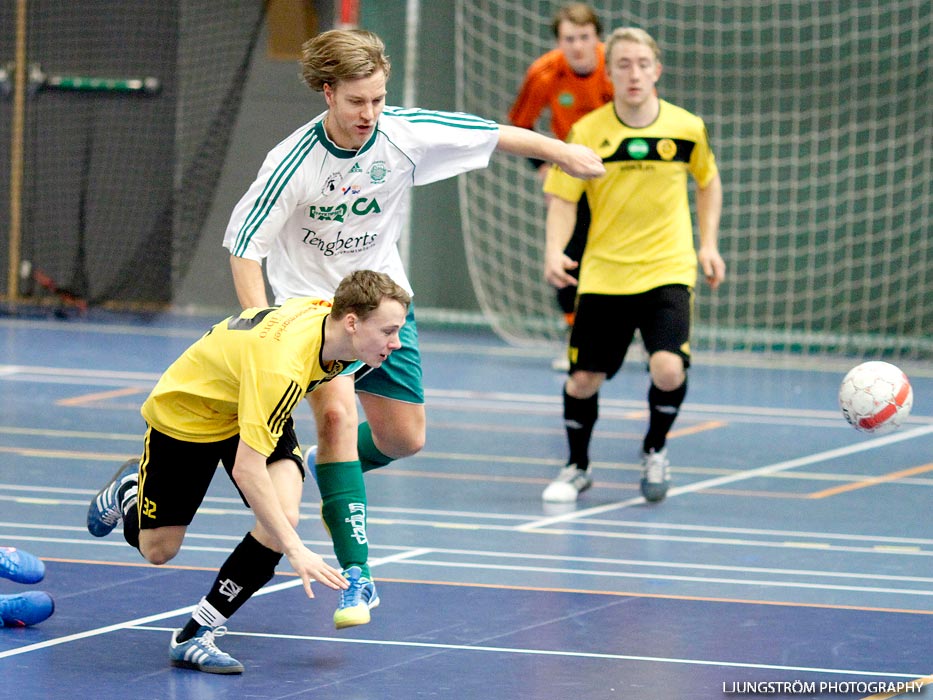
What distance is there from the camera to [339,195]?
4.56 meters

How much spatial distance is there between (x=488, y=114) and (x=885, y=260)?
332 cm

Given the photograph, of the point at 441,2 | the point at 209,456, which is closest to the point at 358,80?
the point at 209,456

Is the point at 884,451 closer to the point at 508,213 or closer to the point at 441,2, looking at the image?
the point at 508,213

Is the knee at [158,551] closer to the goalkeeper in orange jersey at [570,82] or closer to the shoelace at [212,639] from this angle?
the shoelace at [212,639]

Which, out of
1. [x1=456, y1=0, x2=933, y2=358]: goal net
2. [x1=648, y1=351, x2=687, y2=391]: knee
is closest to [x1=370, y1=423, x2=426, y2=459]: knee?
[x1=648, y1=351, x2=687, y2=391]: knee

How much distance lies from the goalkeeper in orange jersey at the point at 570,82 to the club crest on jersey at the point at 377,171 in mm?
3720

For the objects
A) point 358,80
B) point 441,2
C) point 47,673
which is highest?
point 441,2

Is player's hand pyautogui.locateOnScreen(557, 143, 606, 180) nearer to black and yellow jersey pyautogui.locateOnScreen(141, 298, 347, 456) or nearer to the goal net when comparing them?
black and yellow jersey pyautogui.locateOnScreen(141, 298, 347, 456)

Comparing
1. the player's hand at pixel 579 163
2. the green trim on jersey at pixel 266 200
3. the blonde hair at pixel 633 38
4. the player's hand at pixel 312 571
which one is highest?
the blonde hair at pixel 633 38

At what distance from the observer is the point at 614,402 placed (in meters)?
9.09

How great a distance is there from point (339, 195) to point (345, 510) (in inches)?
36.3

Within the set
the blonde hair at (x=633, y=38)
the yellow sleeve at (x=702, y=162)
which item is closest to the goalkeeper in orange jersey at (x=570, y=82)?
the yellow sleeve at (x=702, y=162)

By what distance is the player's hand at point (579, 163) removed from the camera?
4.61 meters

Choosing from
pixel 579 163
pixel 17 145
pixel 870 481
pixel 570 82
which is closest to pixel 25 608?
pixel 579 163
